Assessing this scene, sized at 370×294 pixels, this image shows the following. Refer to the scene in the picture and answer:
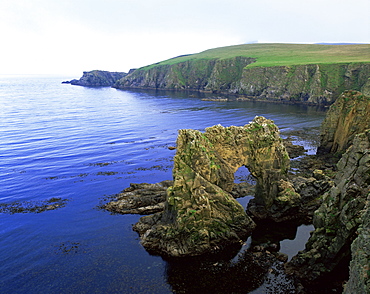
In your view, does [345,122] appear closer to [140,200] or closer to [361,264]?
[140,200]

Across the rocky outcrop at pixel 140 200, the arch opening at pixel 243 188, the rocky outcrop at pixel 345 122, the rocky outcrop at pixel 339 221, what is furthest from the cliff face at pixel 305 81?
the rocky outcrop at pixel 339 221

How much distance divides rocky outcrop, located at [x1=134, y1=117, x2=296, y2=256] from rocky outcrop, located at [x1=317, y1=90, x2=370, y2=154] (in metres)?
28.6

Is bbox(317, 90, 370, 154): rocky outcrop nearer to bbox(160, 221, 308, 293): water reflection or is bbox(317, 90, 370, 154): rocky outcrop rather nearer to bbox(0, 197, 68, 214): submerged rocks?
bbox(160, 221, 308, 293): water reflection

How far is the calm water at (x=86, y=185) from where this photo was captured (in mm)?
34531

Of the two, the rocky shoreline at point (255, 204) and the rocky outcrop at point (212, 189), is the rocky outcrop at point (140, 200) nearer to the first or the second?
the rocky shoreline at point (255, 204)

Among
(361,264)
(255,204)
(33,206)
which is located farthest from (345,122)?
(33,206)

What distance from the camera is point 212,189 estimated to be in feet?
137

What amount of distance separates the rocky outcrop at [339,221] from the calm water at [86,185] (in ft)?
21.8

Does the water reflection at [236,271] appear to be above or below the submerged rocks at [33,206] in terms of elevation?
below

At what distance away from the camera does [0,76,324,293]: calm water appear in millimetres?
34531

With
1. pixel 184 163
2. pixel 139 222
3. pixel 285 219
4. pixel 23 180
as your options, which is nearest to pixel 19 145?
pixel 23 180

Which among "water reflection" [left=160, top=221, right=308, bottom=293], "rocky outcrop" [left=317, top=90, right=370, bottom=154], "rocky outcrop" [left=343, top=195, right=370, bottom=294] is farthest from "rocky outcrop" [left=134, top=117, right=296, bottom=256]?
"rocky outcrop" [left=317, top=90, right=370, bottom=154]

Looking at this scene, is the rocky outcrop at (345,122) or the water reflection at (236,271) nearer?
the water reflection at (236,271)

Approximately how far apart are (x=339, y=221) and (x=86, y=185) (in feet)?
155
